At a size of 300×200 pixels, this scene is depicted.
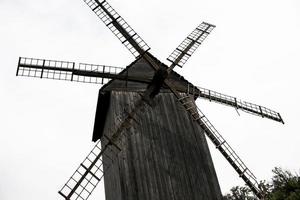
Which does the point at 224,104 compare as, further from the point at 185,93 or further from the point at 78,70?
the point at 78,70

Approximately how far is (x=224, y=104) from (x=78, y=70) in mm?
6820

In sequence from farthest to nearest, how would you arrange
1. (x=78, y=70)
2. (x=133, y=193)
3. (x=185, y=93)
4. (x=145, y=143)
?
(x=185, y=93)
(x=78, y=70)
(x=145, y=143)
(x=133, y=193)

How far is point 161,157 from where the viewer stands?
12859mm

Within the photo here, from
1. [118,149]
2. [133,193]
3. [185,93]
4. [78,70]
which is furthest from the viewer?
[185,93]

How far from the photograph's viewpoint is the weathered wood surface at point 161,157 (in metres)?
11.9

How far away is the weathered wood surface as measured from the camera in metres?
11.9

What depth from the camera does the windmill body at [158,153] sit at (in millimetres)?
11953

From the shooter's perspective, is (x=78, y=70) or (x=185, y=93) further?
(x=185, y=93)

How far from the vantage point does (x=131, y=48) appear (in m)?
14.9

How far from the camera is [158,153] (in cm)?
1294

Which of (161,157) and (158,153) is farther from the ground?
(158,153)

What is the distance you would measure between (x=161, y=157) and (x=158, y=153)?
0.63 ft

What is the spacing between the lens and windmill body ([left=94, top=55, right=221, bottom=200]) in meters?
12.0

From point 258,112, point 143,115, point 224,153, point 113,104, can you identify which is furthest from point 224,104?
point 113,104
